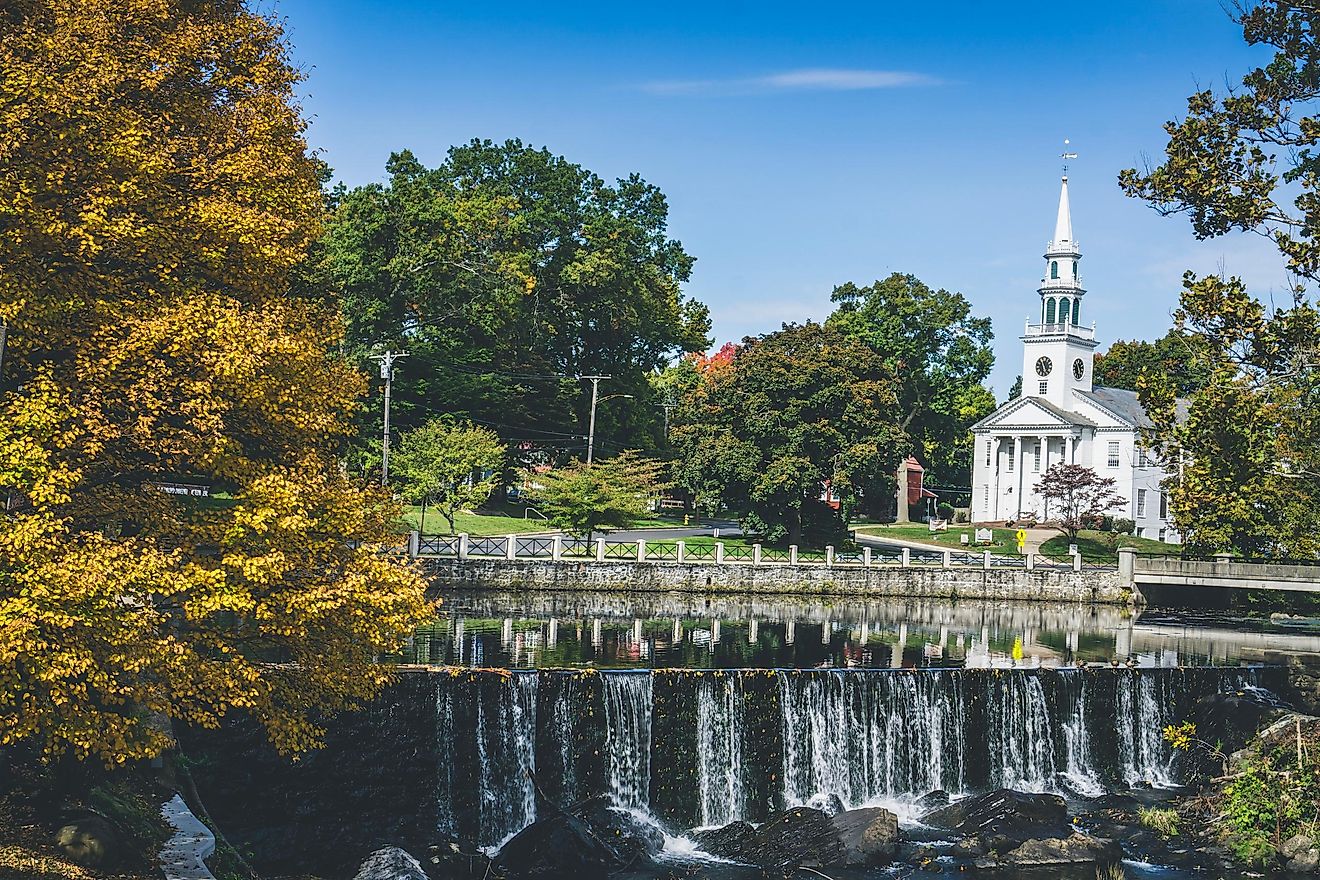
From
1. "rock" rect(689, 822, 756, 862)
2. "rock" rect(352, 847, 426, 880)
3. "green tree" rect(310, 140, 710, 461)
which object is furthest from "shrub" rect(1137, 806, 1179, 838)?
"green tree" rect(310, 140, 710, 461)

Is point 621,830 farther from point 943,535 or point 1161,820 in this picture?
point 943,535

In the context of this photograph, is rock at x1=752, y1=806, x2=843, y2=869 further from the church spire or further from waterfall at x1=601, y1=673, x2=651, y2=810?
the church spire

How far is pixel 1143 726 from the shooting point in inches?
1094

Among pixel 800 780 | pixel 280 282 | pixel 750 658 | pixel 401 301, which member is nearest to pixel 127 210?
pixel 280 282

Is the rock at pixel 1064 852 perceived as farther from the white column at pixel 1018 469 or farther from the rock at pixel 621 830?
the white column at pixel 1018 469

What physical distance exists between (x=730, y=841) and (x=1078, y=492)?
55904mm

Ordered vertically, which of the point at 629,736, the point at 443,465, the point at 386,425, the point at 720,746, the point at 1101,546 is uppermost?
the point at 386,425

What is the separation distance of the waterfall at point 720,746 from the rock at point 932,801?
3465 millimetres

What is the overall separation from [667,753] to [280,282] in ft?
38.2

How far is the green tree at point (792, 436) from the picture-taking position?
55.2 metres

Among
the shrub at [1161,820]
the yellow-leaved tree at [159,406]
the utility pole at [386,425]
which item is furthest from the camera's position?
the utility pole at [386,425]

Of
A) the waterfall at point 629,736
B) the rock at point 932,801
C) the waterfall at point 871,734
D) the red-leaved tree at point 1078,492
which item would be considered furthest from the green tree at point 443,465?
the red-leaved tree at point 1078,492

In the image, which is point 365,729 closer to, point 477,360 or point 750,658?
point 750,658

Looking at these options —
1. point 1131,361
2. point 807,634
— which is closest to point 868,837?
point 807,634
